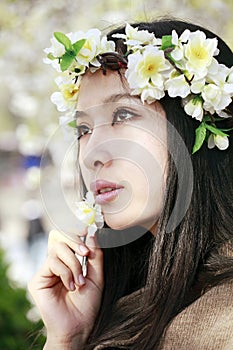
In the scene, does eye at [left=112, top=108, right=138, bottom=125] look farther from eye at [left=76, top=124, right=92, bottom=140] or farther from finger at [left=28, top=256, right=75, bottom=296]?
finger at [left=28, top=256, right=75, bottom=296]

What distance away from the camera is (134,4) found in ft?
14.6

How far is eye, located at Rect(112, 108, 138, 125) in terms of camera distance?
2.32 metres

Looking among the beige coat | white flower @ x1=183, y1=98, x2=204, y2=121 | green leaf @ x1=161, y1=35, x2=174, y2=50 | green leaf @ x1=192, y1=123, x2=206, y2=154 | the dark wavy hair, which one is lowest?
the beige coat

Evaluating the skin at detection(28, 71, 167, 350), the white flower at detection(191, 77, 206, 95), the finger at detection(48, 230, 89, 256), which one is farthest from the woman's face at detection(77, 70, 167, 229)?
the finger at detection(48, 230, 89, 256)

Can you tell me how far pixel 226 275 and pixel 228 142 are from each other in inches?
13.8

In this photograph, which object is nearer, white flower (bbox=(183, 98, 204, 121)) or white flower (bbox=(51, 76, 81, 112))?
white flower (bbox=(183, 98, 204, 121))

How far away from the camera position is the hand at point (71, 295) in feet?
8.34

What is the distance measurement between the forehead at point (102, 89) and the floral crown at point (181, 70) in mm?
23

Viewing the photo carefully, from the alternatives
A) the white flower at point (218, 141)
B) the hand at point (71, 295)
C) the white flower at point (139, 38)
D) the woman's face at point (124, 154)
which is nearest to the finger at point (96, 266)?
the hand at point (71, 295)

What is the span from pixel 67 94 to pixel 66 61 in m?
0.17

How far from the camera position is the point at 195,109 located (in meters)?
2.33

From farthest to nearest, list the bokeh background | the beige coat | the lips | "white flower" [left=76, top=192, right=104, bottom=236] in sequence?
the bokeh background, "white flower" [left=76, top=192, right=104, bottom=236], the lips, the beige coat

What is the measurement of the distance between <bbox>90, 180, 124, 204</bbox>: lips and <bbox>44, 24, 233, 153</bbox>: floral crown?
23cm

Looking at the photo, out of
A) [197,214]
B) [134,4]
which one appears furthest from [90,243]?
[134,4]
